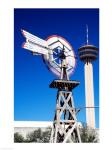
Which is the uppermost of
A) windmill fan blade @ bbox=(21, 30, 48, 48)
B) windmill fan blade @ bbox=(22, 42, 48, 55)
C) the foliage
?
windmill fan blade @ bbox=(21, 30, 48, 48)

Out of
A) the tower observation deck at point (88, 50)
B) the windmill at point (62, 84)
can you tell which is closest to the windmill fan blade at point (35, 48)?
the windmill at point (62, 84)

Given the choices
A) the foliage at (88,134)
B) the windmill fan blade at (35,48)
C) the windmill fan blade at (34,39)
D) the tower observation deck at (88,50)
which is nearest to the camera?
the windmill fan blade at (34,39)

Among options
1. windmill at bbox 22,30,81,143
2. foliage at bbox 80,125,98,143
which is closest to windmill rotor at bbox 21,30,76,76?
windmill at bbox 22,30,81,143

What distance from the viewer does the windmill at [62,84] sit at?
305 inches

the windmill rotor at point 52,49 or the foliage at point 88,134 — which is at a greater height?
the windmill rotor at point 52,49

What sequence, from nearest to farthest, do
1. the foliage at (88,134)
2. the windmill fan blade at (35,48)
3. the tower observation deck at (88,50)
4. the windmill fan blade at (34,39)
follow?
the windmill fan blade at (34,39), the windmill fan blade at (35,48), the foliage at (88,134), the tower observation deck at (88,50)

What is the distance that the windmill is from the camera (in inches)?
305

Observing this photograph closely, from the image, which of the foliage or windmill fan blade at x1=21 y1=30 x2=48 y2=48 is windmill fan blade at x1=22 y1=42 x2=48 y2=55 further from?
the foliage

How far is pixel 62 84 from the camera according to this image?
27.4ft

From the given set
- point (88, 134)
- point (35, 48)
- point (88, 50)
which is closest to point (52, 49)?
point (35, 48)

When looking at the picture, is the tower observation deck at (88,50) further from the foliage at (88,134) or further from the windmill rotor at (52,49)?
the foliage at (88,134)

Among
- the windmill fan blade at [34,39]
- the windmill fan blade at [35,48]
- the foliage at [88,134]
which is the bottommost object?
the foliage at [88,134]
